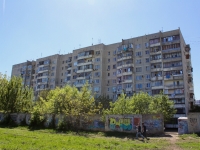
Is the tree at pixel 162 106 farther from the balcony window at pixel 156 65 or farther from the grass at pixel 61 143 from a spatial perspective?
the grass at pixel 61 143

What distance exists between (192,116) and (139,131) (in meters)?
9.02

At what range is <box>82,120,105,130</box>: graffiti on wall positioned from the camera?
26853mm

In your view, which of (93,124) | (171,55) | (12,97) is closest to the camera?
(93,124)

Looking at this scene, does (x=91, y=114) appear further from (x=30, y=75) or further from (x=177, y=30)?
(x=30, y=75)

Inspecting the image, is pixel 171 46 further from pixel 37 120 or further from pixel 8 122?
pixel 8 122

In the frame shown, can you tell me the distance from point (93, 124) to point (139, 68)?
106 feet

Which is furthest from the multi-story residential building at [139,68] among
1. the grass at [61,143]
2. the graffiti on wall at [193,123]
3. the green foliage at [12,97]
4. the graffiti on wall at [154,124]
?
the grass at [61,143]

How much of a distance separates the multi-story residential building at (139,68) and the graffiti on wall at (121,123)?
85.3 feet

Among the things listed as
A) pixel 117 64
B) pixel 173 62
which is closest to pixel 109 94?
pixel 117 64

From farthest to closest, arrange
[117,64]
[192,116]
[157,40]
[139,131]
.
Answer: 1. [117,64]
2. [157,40]
3. [192,116]
4. [139,131]

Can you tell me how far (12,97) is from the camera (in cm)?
3662

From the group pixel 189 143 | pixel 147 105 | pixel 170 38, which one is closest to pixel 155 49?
pixel 170 38

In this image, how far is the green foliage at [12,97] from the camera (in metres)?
36.4

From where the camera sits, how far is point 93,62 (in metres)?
63.4
